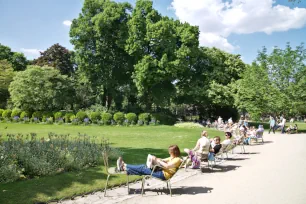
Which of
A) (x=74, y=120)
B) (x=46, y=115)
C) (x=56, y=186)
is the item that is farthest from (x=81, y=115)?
(x=56, y=186)

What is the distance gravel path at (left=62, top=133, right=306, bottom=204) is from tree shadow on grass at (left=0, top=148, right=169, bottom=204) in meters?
0.36

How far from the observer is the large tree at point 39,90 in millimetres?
30953

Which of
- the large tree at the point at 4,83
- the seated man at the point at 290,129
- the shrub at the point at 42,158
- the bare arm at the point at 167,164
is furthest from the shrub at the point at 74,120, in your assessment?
the bare arm at the point at 167,164

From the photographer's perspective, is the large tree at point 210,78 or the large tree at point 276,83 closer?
the large tree at point 276,83

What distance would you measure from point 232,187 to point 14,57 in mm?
60626

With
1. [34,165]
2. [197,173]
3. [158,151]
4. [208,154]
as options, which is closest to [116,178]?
[34,165]

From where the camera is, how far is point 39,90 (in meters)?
31.4

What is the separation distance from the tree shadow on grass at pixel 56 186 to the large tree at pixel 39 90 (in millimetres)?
25782

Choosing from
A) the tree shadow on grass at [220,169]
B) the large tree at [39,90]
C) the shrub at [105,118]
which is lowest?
the tree shadow on grass at [220,169]

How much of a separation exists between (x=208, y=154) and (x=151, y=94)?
80.2 ft

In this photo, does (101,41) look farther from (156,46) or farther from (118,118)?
(118,118)

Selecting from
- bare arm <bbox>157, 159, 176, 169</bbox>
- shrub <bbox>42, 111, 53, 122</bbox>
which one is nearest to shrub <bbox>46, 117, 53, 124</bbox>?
shrub <bbox>42, 111, 53, 122</bbox>

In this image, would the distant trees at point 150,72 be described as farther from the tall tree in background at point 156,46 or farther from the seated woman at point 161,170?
the seated woman at point 161,170

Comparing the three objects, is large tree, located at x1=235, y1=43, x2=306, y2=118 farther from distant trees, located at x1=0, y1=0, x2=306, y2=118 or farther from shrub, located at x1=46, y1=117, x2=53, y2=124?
shrub, located at x1=46, y1=117, x2=53, y2=124
